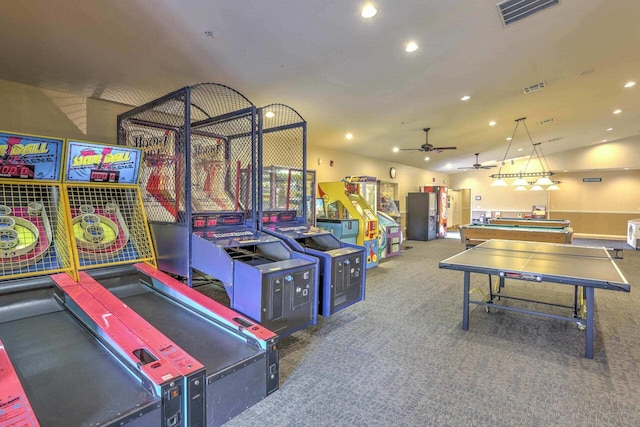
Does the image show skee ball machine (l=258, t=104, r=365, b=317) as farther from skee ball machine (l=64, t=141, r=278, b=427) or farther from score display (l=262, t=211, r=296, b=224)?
skee ball machine (l=64, t=141, r=278, b=427)

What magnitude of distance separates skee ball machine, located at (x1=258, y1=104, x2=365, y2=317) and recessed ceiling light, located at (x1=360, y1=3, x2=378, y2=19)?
1.35 metres

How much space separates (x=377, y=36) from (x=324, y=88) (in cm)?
127

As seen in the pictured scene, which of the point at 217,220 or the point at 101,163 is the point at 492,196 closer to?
the point at 217,220

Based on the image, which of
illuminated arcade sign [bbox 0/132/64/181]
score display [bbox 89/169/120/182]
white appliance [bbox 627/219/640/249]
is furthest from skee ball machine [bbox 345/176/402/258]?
white appliance [bbox 627/219/640/249]

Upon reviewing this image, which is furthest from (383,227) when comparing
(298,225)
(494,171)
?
(494,171)

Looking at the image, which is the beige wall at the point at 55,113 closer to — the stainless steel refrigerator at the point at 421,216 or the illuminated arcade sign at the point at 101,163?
the illuminated arcade sign at the point at 101,163

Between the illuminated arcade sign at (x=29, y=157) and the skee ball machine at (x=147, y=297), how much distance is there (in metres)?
0.10

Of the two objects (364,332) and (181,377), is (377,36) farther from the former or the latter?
(181,377)

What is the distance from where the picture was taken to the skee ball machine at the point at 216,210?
2.55m

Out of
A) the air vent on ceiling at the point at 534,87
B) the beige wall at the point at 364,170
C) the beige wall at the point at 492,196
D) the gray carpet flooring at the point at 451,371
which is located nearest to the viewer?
the gray carpet flooring at the point at 451,371

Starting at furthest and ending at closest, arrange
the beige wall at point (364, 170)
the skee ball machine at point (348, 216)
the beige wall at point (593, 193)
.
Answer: the beige wall at point (593, 193)
the beige wall at point (364, 170)
the skee ball machine at point (348, 216)

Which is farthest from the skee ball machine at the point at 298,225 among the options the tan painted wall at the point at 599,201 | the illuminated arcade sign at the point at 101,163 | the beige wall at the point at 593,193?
the tan painted wall at the point at 599,201

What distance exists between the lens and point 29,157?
8.40 feet

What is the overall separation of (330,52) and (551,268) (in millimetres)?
3112
